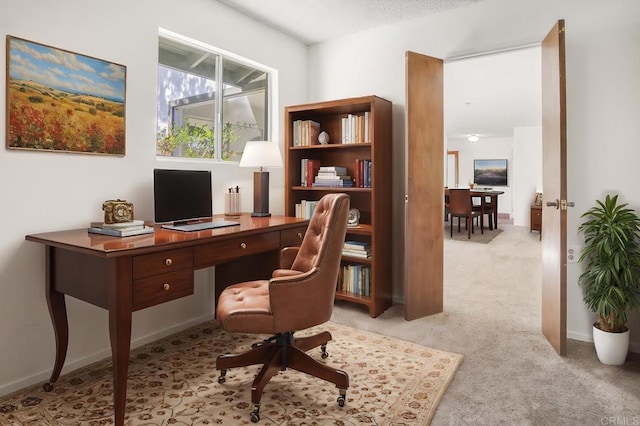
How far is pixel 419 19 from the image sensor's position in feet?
11.1

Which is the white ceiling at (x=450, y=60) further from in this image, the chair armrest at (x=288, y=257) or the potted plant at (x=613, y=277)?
Result: the chair armrest at (x=288, y=257)

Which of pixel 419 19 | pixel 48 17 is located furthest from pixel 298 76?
pixel 48 17

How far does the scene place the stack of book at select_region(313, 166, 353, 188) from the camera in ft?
11.3

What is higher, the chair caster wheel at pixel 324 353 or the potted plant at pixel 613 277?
the potted plant at pixel 613 277

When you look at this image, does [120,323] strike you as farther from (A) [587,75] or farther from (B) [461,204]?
(B) [461,204]

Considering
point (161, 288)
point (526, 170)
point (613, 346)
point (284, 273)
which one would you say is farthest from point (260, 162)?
point (526, 170)

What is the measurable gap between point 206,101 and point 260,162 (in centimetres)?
74

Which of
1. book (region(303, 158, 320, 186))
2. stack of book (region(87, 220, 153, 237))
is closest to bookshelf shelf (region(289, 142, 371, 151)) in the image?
book (region(303, 158, 320, 186))

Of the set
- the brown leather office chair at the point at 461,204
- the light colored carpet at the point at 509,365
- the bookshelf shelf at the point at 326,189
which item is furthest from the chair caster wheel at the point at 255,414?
the brown leather office chair at the point at 461,204

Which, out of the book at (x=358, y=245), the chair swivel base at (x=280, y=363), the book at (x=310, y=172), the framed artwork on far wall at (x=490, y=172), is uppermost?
the framed artwork on far wall at (x=490, y=172)

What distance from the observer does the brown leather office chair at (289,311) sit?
1.83 m

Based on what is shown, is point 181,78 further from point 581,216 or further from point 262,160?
point 581,216

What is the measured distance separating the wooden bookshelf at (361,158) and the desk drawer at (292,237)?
69 cm

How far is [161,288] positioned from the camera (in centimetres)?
182
